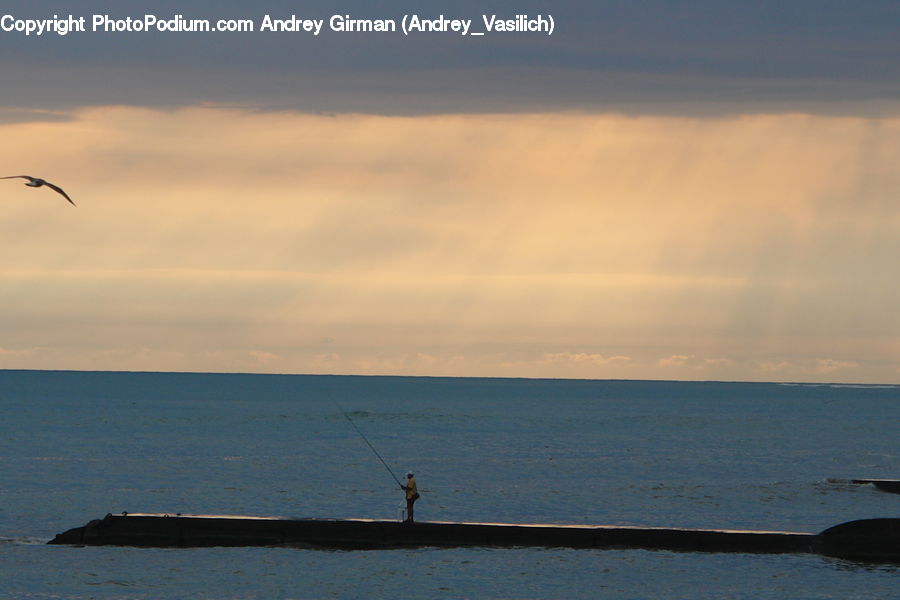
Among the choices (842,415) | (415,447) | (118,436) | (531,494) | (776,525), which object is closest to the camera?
(776,525)

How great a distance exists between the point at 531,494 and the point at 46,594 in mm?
30584

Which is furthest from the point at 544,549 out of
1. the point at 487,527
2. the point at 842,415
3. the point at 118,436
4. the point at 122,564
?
the point at 842,415

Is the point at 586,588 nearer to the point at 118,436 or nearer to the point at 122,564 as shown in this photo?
the point at 122,564

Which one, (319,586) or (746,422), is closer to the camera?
(319,586)

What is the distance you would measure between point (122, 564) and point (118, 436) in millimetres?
74622

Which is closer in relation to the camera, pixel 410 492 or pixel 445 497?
pixel 410 492

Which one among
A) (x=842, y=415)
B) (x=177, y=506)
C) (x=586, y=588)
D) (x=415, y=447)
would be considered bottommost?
(x=586, y=588)

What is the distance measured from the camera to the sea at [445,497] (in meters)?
34.6

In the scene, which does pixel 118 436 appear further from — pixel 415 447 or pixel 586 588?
pixel 586 588

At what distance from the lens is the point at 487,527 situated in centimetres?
3744

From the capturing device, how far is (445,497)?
58.2 meters

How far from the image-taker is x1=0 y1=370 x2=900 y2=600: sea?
34625 millimetres

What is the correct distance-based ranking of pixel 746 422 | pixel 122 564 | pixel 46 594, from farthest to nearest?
pixel 746 422, pixel 122 564, pixel 46 594

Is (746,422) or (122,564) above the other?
(746,422)
